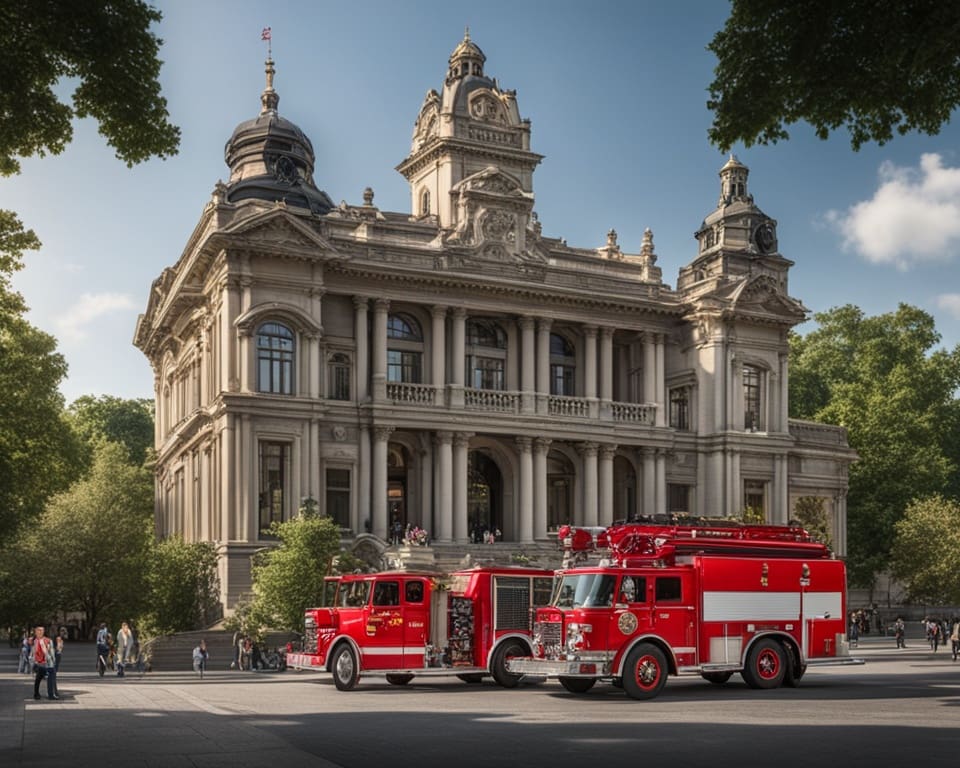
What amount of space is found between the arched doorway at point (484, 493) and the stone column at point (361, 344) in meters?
7.66

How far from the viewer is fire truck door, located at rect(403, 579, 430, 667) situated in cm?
3300

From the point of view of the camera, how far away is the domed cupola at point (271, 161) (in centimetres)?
5934

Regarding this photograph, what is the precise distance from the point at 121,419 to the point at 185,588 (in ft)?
174

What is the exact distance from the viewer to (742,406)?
218 feet

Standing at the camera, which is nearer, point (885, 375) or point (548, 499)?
point (548, 499)

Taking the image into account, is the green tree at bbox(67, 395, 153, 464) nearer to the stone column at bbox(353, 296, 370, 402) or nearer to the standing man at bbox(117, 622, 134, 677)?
the stone column at bbox(353, 296, 370, 402)

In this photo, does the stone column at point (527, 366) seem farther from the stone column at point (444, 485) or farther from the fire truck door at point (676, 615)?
the fire truck door at point (676, 615)

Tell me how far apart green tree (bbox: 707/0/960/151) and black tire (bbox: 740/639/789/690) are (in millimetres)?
14158

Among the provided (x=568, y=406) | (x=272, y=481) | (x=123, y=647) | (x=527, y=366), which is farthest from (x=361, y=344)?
(x=123, y=647)

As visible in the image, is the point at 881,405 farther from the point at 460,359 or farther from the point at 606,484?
the point at 460,359

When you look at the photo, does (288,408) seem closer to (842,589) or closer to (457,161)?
(457,161)

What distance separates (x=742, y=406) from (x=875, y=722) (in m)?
44.5

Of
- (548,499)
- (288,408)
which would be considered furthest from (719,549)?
(548,499)

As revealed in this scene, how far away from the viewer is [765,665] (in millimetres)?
31516
